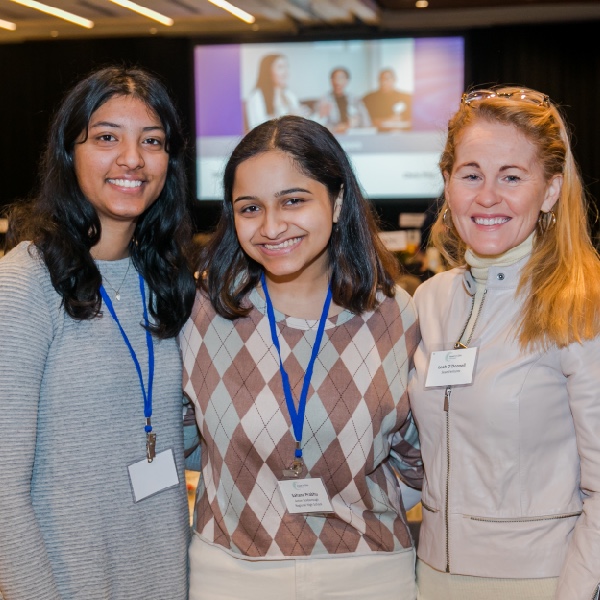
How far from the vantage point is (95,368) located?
1.93 m

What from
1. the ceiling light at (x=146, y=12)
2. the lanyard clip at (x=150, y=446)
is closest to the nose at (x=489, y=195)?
the lanyard clip at (x=150, y=446)

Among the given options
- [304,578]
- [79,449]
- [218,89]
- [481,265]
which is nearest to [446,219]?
[481,265]

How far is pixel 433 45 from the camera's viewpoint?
8477mm

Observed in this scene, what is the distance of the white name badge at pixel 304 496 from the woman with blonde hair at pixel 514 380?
27cm

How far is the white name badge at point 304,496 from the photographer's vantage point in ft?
6.34

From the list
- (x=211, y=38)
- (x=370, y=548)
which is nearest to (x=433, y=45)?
(x=211, y=38)

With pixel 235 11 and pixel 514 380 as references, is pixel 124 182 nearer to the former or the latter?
pixel 514 380

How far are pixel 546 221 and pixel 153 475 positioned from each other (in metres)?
1.08

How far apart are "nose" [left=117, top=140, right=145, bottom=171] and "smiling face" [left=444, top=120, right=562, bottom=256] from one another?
2.46ft

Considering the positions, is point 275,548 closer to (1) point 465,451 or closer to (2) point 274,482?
(2) point 274,482

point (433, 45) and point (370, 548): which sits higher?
point (433, 45)

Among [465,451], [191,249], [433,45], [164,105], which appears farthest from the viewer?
[433,45]

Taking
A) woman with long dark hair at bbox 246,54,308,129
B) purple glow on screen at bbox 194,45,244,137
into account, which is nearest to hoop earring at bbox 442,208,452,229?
woman with long dark hair at bbox 246,54,308,129

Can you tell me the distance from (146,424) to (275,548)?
0.41m
